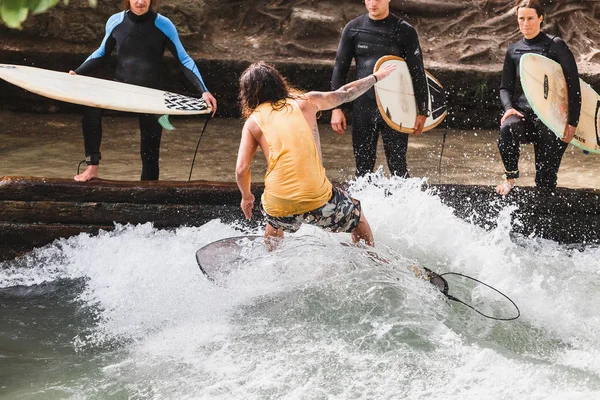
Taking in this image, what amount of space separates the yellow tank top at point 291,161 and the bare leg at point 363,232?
0.38 meters

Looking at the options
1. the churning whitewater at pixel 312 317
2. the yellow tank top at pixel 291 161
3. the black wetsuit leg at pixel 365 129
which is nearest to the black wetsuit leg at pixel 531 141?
the churning whitewater at pixel 312 317

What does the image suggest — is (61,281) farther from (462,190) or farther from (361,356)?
(462,190)

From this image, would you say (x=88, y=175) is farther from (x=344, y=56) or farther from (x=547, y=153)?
(x=547, y=153)

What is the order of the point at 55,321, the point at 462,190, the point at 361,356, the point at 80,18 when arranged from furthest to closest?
the point at 80,18 → the point at 462,190 → the point at 55,321 → the point at 361,356

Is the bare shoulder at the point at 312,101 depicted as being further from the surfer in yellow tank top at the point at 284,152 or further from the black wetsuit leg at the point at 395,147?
Answer: the black wetsuit leg at the point at 395,147

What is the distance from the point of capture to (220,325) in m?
4.72

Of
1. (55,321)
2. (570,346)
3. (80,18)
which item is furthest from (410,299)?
(80,18)

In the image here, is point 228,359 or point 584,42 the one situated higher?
point 584,42

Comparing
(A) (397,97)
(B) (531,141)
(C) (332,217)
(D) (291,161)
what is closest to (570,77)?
(B) (531,141)

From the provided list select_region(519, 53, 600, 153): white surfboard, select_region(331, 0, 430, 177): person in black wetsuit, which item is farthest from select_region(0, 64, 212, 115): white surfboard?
select_region(519, 53, 600, 153): white surfboard

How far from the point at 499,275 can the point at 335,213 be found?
1.34 metres

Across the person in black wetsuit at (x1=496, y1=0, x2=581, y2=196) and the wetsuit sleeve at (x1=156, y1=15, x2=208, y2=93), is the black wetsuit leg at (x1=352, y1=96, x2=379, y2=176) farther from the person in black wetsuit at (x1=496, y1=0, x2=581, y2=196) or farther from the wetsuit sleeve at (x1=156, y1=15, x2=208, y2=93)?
the wetsuit sleeve at (x1=156, y1=15, x2=208, y2=93)

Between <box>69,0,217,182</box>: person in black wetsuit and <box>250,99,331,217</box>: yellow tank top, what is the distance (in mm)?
1627

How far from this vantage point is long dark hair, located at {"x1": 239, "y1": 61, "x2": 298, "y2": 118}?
4422 mm
